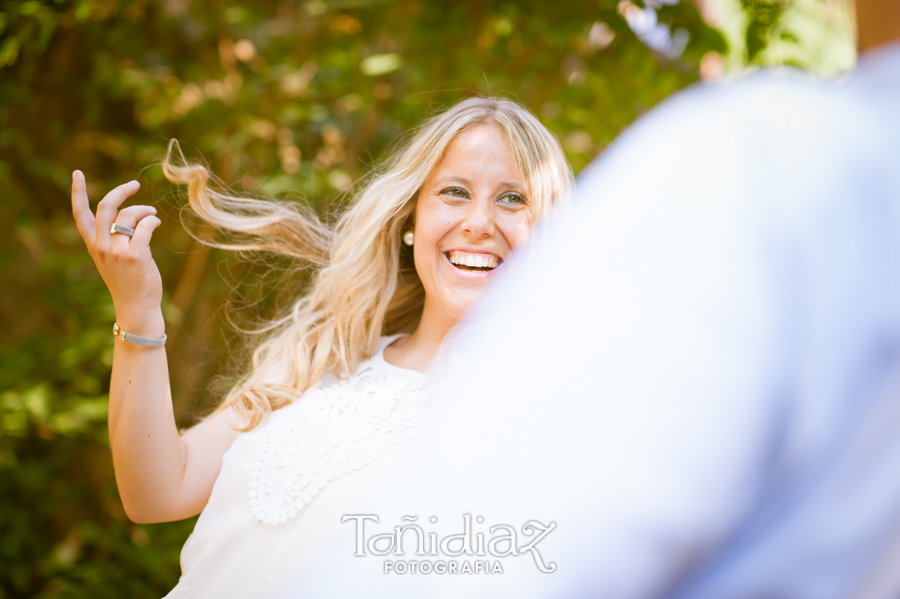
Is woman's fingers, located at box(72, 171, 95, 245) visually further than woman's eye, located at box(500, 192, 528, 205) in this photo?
No

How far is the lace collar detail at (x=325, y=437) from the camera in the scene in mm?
1301

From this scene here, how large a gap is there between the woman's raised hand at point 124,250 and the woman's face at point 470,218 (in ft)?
→ 2.25

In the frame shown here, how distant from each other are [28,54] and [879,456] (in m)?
3.01

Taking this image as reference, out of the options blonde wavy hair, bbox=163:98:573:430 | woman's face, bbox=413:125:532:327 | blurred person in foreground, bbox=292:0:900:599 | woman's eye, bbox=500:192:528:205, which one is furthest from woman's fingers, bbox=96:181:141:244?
blurred person in foreground, bbox=292:0:900:599

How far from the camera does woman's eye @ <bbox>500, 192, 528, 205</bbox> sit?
61.2 inches

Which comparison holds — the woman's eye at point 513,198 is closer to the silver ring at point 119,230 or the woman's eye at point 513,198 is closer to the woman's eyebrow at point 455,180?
the woman's eyebrow at point 455,180

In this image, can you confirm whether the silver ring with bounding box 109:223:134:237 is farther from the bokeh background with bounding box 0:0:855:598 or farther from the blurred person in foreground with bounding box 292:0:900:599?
the blurred person in foreground with bounding box 292:0:900:599

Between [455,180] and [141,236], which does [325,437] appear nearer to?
[141,236]

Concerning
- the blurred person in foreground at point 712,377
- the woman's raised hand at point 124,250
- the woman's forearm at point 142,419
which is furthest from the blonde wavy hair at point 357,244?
the blurred person in foreground at point 712,377

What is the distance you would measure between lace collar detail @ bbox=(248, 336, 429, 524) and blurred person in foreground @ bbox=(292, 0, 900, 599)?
2.92 feet

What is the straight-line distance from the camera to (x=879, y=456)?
17.0 inches

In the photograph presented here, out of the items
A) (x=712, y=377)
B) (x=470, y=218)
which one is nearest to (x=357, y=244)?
(x=470, y=218)

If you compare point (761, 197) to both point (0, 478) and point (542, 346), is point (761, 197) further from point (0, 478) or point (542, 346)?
point (0, 478)

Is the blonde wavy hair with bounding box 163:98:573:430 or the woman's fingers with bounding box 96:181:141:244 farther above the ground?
the blonde wavy hair with bounding box 163:98:573:430
